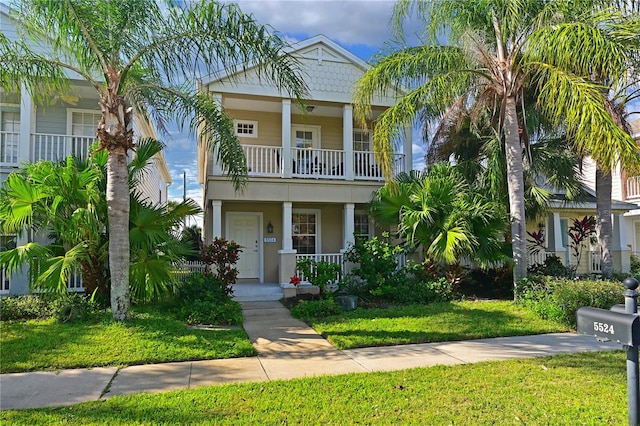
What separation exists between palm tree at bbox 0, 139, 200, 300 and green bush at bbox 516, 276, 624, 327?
7417mm

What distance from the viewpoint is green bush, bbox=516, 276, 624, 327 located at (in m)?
7.55

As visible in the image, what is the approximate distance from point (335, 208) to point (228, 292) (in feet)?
18.0

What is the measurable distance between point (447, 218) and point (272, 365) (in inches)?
242

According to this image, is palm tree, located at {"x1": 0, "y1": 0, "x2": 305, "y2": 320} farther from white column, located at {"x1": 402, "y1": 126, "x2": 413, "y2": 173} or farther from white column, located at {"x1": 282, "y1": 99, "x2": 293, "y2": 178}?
white column, located at {"x1": 402, "y1": 126, "x2": 413, "y2": 173}

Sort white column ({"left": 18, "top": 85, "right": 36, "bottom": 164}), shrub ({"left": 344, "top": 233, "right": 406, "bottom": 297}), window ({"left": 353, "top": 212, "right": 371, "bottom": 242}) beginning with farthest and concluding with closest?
window ({"left": 353, "top": 212, "right": 371, "bottom": 242})
white column ({"left": 18, "top": 85, "right": 36, "bottom": 164})
shrub ({"left": 344, "top": 233, "right": 406, "bottom": 297})

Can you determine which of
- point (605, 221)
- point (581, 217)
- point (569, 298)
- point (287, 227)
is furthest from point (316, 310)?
point (581, 217)

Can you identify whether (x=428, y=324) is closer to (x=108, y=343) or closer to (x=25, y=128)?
(x=108, y=343)

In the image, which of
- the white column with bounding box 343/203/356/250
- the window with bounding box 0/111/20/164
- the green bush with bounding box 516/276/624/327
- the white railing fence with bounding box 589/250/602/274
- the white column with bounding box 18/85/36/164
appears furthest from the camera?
the white railing fence with bounding box 589/250/602/274

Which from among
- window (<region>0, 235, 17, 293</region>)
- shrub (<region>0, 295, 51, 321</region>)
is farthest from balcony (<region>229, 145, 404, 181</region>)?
window (<region>0, 235, 17, 293</region>)

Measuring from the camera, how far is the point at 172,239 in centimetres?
860

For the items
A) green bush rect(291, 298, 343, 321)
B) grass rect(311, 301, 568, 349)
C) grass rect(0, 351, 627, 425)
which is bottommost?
grass rect(0, 351, 627, 425)

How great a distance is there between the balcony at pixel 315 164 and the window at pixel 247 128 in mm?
1385

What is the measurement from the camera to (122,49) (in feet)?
24.0

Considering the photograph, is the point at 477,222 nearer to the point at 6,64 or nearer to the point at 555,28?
the point at 555,28
